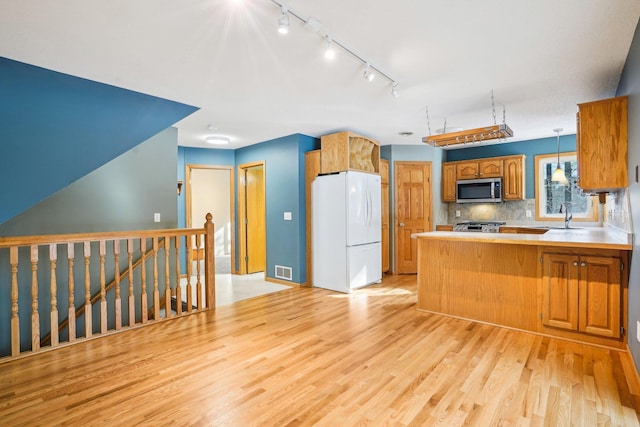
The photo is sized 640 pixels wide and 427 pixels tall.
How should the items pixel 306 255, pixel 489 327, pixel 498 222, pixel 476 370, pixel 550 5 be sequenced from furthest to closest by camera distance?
1. pixel 498 222
2. pixel 306 255
3. pixel 489 327
4. pixel 476 370
5. pixel 550 5

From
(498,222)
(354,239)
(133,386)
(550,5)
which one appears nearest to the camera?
(550,5)

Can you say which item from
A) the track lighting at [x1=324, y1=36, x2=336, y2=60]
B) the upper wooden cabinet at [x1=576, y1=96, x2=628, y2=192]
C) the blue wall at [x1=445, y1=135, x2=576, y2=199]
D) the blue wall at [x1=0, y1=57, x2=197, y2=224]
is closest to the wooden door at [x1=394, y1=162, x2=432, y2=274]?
the blue wall at [x1=445, y1=135, x2=576, y2=199]

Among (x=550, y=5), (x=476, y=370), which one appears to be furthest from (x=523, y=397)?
(x=550, y=5)

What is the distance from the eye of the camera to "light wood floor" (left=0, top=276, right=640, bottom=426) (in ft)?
6.07

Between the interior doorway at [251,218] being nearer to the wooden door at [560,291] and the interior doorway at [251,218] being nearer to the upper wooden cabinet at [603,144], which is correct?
the wooden door at [560,291]

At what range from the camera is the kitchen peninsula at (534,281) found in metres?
2.68

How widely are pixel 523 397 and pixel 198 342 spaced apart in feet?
8.11

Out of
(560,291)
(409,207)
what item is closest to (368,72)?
(560,291)

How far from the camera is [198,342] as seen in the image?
2.89 metres

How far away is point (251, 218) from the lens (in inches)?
243

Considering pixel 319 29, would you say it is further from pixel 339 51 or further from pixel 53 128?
pixel 53 128

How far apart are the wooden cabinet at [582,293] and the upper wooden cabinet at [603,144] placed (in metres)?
0.65

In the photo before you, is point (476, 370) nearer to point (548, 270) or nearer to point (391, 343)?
point (391, 343)

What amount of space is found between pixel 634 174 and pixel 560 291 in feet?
3.67
